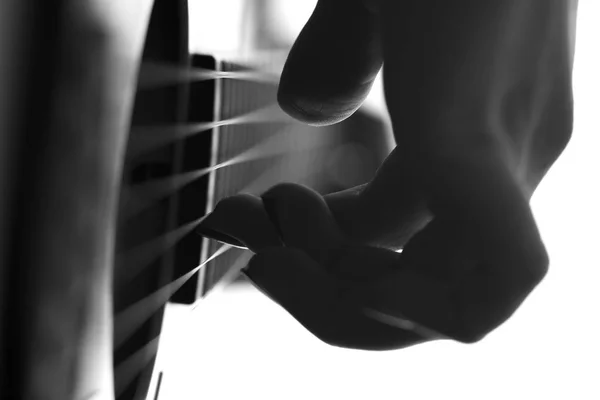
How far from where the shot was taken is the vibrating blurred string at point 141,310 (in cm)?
42

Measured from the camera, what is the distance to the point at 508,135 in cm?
27

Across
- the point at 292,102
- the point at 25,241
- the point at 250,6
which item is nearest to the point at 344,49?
the point at 292,102

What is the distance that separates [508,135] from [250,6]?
0.41 m

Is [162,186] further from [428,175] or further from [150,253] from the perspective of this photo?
[428,175]

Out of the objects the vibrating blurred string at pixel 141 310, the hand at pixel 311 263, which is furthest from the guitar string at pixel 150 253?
the hand at pixel 311 263

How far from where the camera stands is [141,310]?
45 cm

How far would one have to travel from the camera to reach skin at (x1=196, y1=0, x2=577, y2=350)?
0.23 metres

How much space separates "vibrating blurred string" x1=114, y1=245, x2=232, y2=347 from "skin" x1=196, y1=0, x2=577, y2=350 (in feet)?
0.46

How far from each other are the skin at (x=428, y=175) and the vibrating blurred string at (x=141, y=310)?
0.14 m

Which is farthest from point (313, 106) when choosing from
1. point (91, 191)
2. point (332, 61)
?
point (91, 191)

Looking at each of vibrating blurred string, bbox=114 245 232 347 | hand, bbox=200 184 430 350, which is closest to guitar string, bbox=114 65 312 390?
vibrating blurred string, bbox=114 245 232 347

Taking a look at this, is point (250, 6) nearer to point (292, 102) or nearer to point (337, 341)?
point (292, 102)

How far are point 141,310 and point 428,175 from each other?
0.90ft

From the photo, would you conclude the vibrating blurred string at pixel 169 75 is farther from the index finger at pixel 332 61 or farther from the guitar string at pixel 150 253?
the index finger at pixel 332 61
